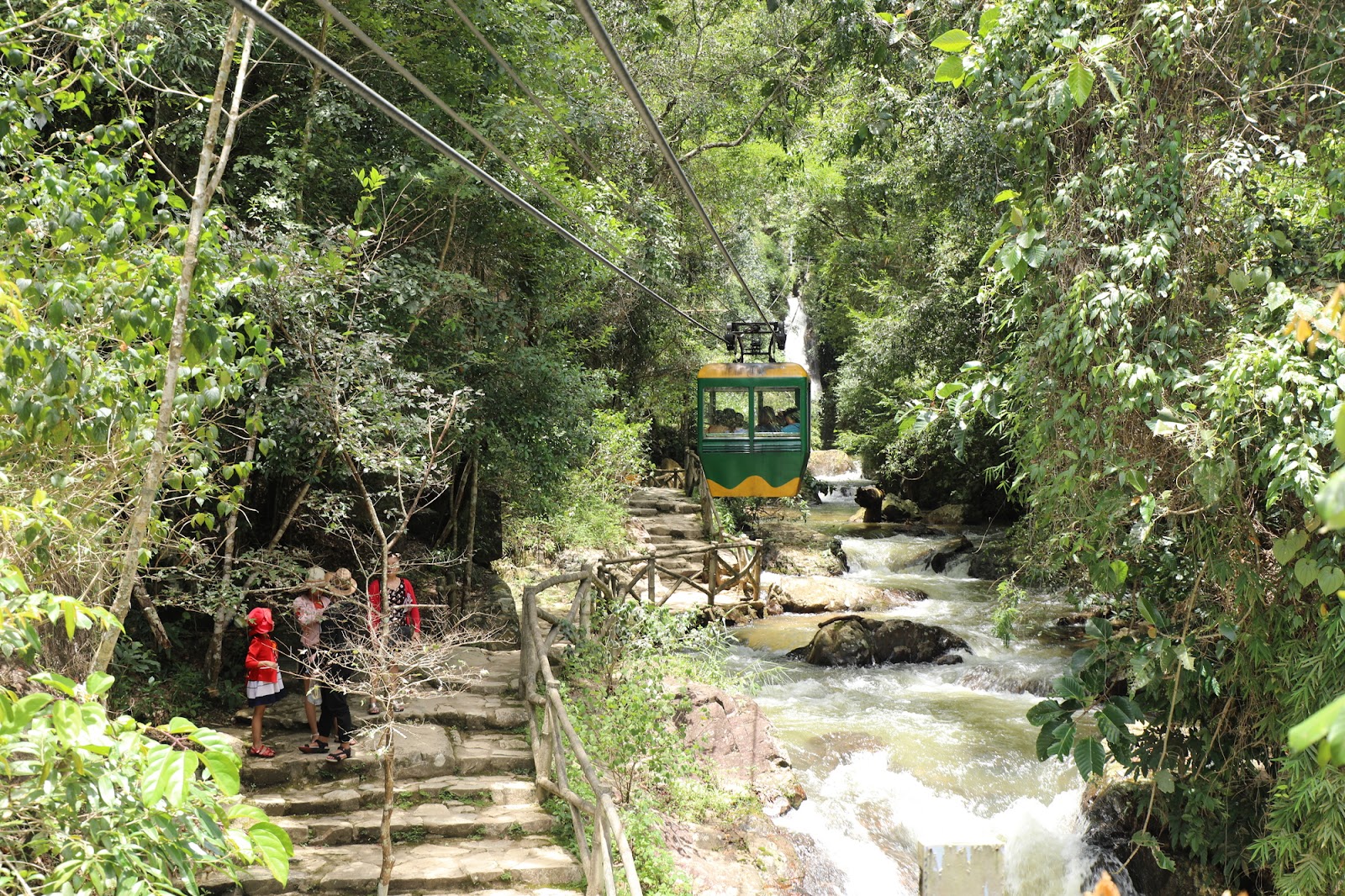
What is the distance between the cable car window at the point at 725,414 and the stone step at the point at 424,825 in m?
6.79

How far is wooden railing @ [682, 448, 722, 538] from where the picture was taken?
56.7 ft

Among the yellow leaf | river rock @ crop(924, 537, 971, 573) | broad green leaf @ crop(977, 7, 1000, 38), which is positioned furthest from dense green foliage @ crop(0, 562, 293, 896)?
river rock @ crop(924, 537, 971, 573)

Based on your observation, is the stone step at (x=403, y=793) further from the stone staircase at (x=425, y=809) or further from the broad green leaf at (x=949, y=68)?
the broad green leaf at (x=949, y=68)

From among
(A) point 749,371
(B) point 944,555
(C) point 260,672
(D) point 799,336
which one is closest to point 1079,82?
(C) point 260,672

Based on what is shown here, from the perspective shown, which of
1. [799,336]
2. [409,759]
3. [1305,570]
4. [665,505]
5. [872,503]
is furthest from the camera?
[799,336]

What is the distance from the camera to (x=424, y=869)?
582 cm

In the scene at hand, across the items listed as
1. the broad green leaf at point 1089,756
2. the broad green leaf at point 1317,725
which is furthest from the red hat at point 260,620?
the broad green leaf at point 1317,725

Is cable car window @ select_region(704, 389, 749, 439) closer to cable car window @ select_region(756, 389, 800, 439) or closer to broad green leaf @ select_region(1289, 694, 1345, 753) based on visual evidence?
cable car window @ select_region(756, 389, 800, 439)

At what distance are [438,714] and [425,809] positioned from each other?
1.26 meters

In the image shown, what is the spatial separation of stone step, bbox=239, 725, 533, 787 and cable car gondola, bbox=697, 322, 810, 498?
582 cm

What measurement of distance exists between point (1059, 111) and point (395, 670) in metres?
5.05

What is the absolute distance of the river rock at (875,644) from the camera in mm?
12047

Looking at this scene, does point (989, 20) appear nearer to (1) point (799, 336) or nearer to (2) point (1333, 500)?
(2) point (1333, 500)

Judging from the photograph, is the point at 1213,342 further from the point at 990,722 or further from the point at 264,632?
the point at 264,632
